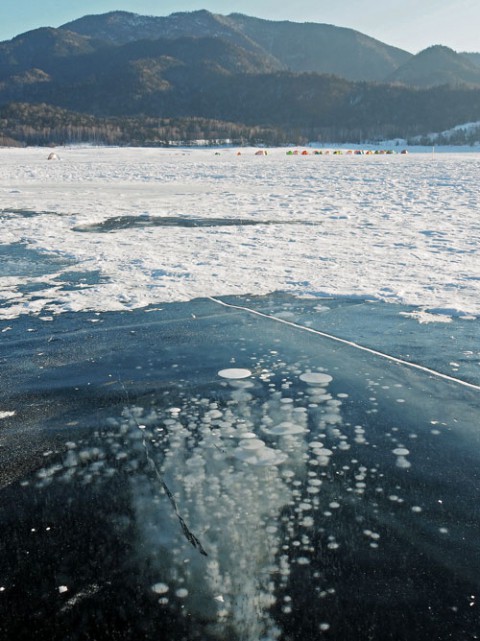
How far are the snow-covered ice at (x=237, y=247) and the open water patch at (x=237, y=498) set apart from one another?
184 centimetres

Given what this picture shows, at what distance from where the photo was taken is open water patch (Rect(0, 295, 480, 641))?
6.70ft

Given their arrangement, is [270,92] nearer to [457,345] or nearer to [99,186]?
[99,186]

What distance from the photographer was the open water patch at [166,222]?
1101 cm

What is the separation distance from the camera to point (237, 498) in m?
2.66

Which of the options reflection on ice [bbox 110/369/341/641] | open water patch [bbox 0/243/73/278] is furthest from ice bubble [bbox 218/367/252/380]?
open water patch [bbox 0/243/73/278]

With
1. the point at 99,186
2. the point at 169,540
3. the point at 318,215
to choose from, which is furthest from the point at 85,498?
the point at 99,186

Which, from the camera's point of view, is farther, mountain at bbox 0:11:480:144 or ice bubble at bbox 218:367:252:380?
mountain at bbox 0:11:480:144

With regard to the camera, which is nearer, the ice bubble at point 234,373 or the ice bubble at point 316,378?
the ice bubble at point 316,378

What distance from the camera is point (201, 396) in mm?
3768

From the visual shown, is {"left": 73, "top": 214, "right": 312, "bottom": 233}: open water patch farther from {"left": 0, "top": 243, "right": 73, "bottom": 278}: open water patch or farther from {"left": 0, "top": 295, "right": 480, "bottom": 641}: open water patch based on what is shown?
{"left": 0, "top": 295, "right": 480, "bottom": 641}: open water patch

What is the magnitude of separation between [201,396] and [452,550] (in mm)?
1804

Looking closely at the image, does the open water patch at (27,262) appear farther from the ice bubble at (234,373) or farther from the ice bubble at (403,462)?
the ice bubble at (403,462)

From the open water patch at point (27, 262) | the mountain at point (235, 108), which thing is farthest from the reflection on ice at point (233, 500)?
the mountain at point (235, 108)

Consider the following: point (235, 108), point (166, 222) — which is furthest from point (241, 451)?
point (235, 108)
